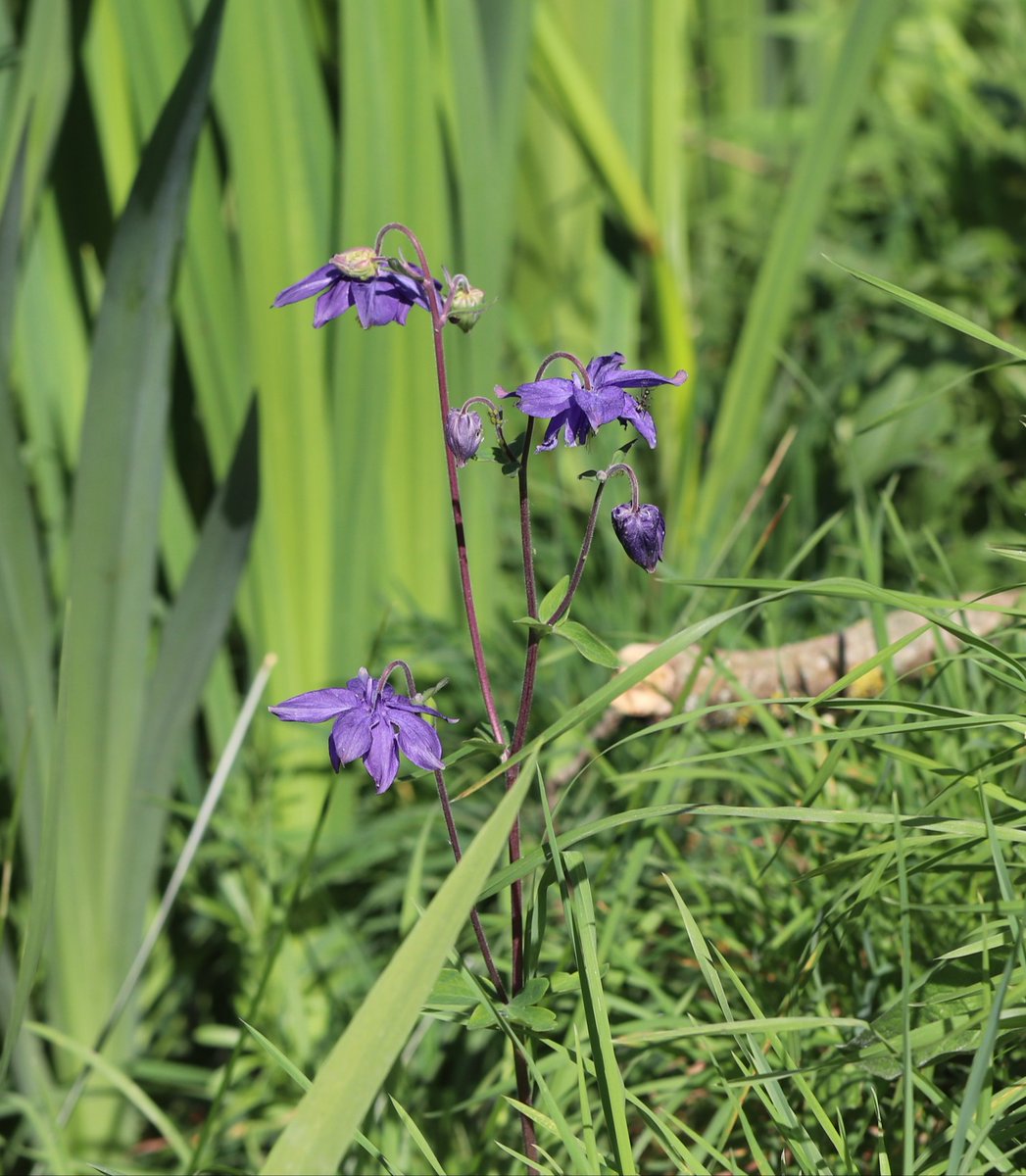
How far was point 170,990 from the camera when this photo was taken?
1657 millimetres

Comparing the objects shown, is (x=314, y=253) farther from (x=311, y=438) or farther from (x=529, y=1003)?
(x=529, y=1003)

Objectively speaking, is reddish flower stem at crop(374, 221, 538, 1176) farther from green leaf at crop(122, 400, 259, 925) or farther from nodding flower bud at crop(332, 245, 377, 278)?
green leaf at crop(122, 400, 259, 925)

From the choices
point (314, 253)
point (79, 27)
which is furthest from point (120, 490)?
point (79, 27)

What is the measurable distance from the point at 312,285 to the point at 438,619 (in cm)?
98

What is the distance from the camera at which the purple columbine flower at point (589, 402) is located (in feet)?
2.45

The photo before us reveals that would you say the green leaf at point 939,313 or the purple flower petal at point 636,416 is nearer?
the purple flower petal at point 636,416

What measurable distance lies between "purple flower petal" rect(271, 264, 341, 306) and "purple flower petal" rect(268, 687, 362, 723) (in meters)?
0.26

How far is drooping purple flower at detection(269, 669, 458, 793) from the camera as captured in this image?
75cm

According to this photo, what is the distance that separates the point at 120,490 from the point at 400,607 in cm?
56

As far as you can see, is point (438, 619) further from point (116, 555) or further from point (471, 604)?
point (471, 604)

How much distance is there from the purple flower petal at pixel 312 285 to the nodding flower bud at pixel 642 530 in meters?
0.25

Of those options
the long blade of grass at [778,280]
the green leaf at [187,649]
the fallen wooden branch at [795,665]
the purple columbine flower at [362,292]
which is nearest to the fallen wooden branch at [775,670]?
the fallen wooden branch at [795,665]

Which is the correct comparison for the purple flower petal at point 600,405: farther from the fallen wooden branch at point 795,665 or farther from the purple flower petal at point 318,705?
the fallen wooden branch at point 795,665

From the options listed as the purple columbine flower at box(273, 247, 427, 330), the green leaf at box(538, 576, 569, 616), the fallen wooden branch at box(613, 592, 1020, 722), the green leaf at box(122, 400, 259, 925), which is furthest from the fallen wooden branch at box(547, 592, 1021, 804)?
the purple columbine flower at box(273, 247, 427, 330)
